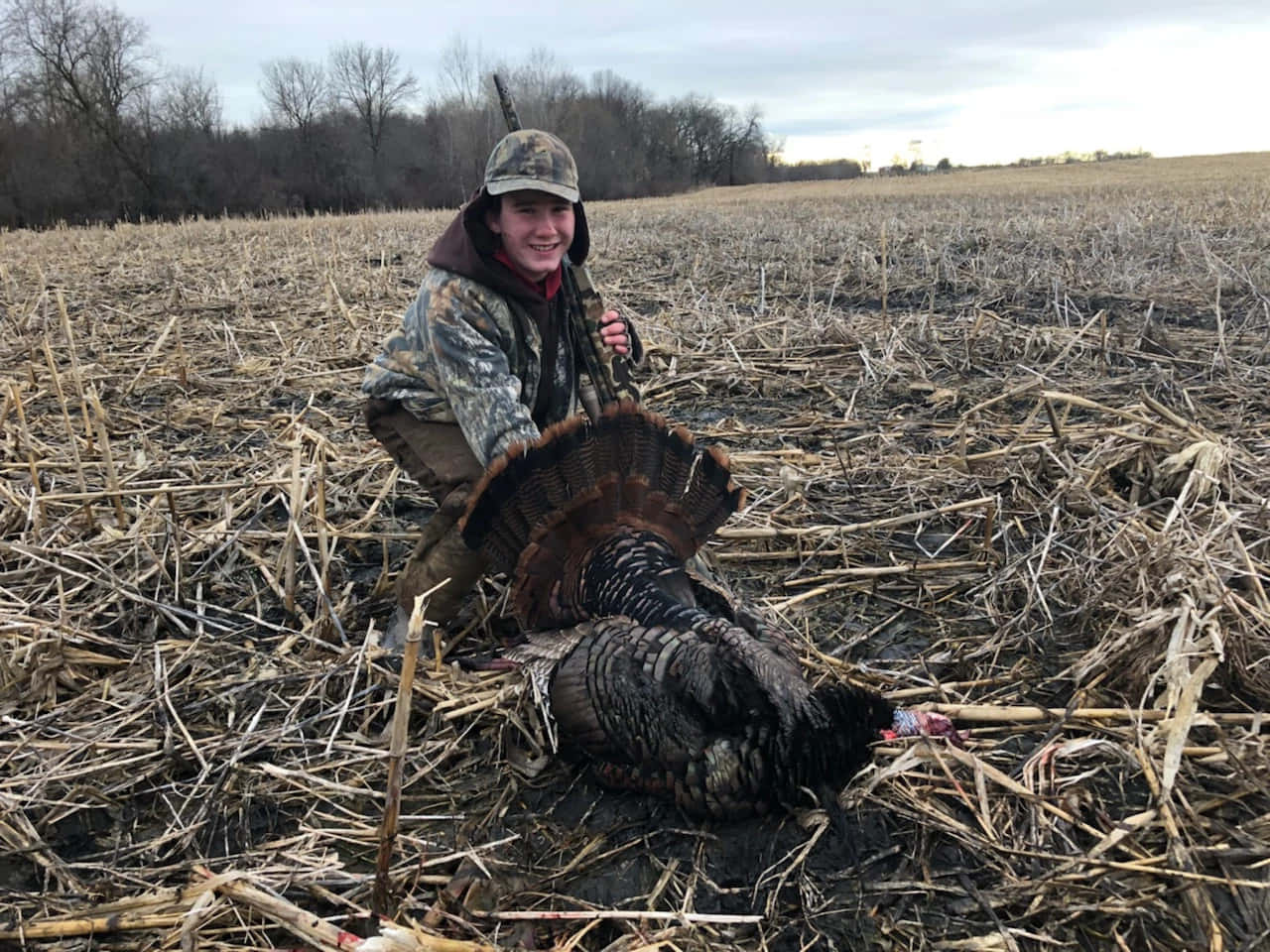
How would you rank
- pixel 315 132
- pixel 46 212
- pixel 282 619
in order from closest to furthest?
pixel 282 619 < pixel 46 212 < pixel 315 132

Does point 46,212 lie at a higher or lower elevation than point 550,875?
higher

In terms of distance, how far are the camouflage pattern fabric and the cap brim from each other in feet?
1.17

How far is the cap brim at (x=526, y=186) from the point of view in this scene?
10.2 ft

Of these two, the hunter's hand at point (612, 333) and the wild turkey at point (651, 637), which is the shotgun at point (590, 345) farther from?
the wild turkey at point (651, 637)

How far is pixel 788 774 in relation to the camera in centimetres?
Result: 218

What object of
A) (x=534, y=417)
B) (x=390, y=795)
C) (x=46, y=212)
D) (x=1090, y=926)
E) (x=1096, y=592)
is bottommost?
(x=1090, y=926)

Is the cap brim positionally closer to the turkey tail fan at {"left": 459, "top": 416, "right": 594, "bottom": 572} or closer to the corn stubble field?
the turkey tail fan at {"left": 459, "top": 416, "right": 594, "bottom": 572}

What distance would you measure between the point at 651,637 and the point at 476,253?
1.68 metres

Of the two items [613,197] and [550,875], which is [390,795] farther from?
[613,197]

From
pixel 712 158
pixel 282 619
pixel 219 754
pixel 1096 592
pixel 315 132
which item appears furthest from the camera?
pixel 712 158

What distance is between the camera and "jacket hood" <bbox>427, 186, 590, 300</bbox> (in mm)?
3277

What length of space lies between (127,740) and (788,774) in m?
2.03

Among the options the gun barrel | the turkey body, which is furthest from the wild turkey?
the gun barrel

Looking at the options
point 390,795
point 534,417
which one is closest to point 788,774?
point 390,795
